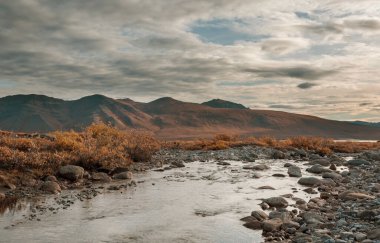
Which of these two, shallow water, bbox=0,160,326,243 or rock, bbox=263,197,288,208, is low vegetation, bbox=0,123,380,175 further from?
rock, bbox=263,197,288,208

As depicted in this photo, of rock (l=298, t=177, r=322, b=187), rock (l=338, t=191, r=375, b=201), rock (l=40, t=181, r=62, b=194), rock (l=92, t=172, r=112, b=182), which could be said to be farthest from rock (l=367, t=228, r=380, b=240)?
rock (l=92, t=172, r=112, b=182)

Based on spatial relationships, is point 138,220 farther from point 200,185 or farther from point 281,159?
point 281,159

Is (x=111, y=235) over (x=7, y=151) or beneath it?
beneath

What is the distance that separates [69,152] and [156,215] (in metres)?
10.7

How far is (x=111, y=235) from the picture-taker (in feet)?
34.2

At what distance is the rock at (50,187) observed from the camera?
15.9m

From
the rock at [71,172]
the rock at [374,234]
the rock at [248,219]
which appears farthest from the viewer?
the rock at [71,172]

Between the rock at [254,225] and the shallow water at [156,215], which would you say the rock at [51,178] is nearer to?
the shallow water at [156,215]

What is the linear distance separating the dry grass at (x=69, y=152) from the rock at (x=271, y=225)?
1099cm

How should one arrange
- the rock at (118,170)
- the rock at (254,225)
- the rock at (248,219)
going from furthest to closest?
the rock at (118,170) < the rock at (248,219) < the rock at (254,225)

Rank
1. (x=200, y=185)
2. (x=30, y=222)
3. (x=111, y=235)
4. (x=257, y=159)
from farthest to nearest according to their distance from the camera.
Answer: (x=257, y=159)
(x=200, y=185)
(x=30, y=222)
(x=111, y=235)

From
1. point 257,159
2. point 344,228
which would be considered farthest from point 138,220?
point 257,159

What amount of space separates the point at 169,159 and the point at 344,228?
20336 mm

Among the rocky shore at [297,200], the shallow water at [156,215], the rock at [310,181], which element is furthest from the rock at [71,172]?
the rock at [310,181]
